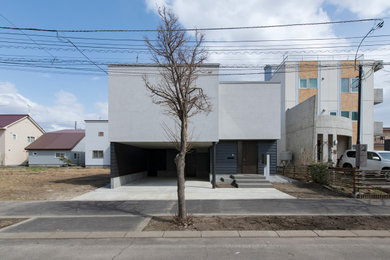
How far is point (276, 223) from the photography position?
18.9ft

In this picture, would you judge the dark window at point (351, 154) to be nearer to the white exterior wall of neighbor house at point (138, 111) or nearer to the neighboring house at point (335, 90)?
the neighboring house at point (335, 90)

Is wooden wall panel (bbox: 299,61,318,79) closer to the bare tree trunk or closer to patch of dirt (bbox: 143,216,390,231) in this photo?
patch of dirt (bbox: 143,216,390,231)

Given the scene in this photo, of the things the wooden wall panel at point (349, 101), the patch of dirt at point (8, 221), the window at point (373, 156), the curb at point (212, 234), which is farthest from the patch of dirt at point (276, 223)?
the wooden wall panel at point (349, 101)

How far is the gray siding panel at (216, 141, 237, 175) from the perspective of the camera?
43.3 ft

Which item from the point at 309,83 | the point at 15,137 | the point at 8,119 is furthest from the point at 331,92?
the point at 8,119

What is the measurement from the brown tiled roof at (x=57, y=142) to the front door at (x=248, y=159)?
81.1 ft

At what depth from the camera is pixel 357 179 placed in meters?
8.92

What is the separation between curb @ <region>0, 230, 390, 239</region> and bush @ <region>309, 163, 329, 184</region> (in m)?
6.16

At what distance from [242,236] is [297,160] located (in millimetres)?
13268

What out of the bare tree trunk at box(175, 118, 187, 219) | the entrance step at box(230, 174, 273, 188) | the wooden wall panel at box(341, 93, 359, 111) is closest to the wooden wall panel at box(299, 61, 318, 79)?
the wooden wall panel at box(341, 93, 359, 111)

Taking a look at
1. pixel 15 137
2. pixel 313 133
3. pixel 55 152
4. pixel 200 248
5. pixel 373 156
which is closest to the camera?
pixel 200 248

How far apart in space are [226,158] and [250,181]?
2043 millimetres

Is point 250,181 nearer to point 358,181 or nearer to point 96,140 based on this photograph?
point 358,181

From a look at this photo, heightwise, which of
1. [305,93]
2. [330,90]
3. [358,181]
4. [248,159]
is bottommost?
[358,181]
